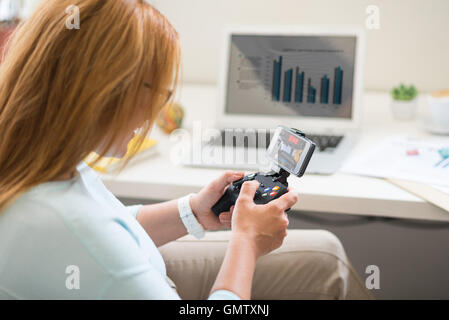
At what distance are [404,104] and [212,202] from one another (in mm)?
762

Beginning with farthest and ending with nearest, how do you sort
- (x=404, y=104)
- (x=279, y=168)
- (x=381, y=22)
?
(x=381, y=22)
(x=404, y=104)
(x=279, y=168)

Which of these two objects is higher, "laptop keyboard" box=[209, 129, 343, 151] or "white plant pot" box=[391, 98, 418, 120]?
"white plant pot" box=[391, 98, 418, 120]

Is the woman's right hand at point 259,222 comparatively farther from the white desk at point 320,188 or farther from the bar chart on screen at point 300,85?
the bar chart on screen at point 300,85

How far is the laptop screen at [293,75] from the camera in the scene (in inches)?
50.6

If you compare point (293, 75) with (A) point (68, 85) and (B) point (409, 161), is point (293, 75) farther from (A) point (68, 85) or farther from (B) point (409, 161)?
(A) point (68, 85)

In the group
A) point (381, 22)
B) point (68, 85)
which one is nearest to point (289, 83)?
point (381, 22)

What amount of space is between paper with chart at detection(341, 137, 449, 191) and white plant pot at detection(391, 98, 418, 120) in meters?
0.20

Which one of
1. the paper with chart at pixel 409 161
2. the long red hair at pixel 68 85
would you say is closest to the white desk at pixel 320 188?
the paper with chart at pixel 409 161

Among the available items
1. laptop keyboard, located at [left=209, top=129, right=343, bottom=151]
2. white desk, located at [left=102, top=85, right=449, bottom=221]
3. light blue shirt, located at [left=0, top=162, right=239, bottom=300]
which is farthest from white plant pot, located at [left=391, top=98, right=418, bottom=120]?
light blue shirt, located at [left=0, top=162, right=239, bottom=300]

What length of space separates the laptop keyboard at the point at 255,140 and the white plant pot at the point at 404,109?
0.87 feet

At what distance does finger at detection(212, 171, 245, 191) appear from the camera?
0.86m

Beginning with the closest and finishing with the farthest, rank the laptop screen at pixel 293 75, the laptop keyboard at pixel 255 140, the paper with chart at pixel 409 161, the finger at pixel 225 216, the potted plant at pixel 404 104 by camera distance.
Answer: the finger at pixel 225 216
the paper with chart at pixel 409 161
the laptop keyboard at pixel 255 140
the laptop screen at pixel 293 75
the potted plant at pixel 404 104

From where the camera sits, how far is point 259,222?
707mm

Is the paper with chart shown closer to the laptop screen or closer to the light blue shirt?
the laptop screen
